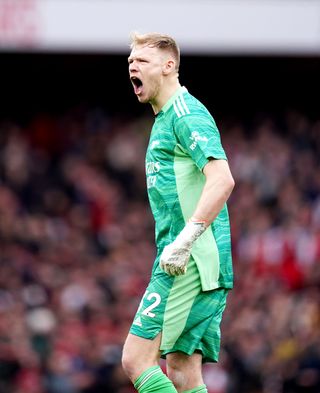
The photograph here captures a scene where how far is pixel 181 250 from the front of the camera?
6.10 meters

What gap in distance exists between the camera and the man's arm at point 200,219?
20.0 ft

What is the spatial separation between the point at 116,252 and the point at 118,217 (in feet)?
3.44

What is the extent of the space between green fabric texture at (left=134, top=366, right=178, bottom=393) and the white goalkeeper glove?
0.54m

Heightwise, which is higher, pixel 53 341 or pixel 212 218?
pixel 212 218

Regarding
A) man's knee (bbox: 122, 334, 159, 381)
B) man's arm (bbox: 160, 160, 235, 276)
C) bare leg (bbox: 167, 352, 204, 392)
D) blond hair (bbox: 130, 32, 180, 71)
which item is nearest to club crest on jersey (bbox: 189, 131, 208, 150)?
man's arm (bbox: 160, 160, 235, 276)

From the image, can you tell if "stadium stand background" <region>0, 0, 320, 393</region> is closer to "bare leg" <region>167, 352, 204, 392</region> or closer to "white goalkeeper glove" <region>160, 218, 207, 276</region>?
"bare leg" <region>167, 352, 204, 392</region>

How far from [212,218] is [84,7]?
1044 cm

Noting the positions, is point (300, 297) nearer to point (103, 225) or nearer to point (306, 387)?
point (306, 387)

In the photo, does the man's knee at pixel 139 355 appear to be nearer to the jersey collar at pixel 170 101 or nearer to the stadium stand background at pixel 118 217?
the jersey collar at pixel 170 101

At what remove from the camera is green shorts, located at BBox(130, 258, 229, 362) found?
6379mm

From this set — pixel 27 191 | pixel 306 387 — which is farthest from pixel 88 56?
pixel 306 387

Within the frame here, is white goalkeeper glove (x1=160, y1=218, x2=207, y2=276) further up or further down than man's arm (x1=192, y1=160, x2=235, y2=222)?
further down

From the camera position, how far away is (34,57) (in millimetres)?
18484

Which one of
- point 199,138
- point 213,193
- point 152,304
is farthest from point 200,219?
point 152,304
